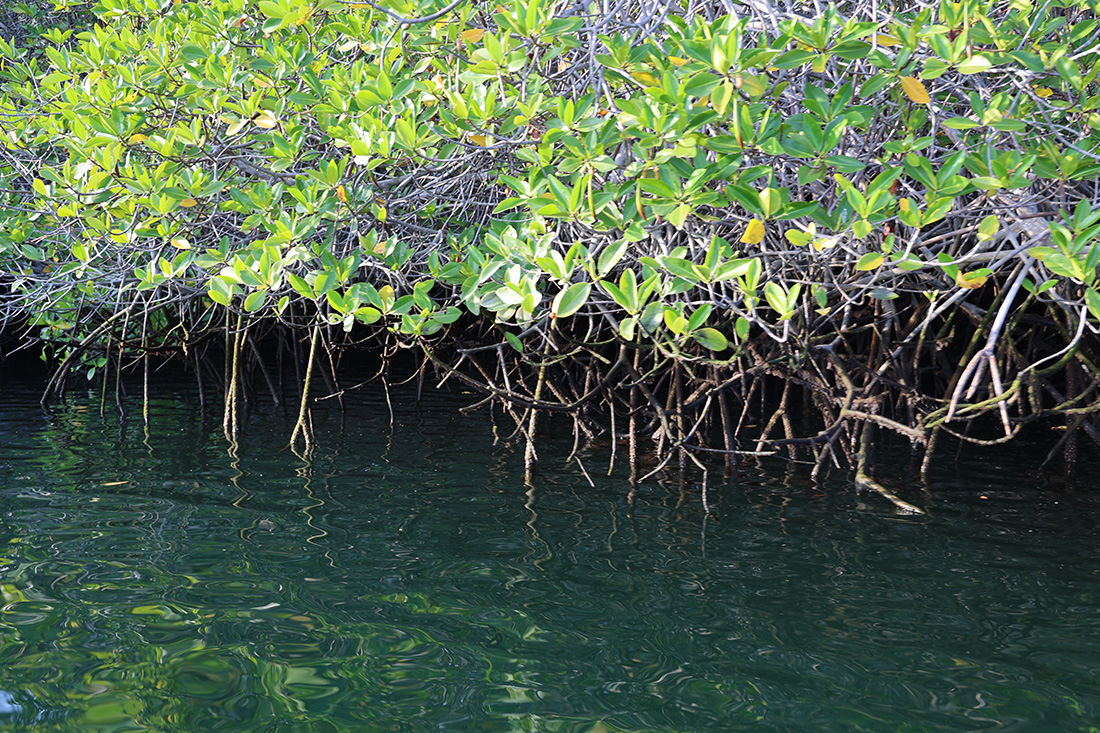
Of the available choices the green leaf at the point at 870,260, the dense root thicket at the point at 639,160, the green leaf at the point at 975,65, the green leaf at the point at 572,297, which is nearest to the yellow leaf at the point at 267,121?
the dense root thicket at the point at 639,160

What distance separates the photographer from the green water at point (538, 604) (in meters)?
2.38

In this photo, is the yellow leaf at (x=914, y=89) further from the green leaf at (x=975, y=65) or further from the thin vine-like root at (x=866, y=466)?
the thin vine-like root at (x=866, y=466)

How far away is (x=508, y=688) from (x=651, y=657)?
1.41 feet

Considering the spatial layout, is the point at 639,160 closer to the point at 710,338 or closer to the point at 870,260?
the point at 710,338

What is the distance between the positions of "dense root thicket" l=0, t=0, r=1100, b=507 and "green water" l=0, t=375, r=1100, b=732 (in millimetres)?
508

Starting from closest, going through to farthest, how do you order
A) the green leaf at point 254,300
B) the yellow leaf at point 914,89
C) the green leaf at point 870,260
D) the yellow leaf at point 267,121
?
the yellow leaf at point 914,89, the green leaf at point 870,260, the green leaf at point 254,300, the yellow leaf at point 267,121

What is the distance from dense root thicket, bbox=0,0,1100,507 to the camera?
2852mm

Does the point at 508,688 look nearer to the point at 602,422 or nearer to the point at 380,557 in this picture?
the point at 380,557

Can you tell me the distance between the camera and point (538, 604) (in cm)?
307

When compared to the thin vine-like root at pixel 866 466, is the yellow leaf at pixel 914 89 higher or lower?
higher

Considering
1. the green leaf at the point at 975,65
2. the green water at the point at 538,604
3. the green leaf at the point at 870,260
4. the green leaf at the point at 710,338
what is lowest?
the green water at the point at 538,604

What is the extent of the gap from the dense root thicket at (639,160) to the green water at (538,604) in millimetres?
508

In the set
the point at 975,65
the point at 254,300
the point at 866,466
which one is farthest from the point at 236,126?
the point at 866,466

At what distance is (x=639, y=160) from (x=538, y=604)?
1.50 meters
